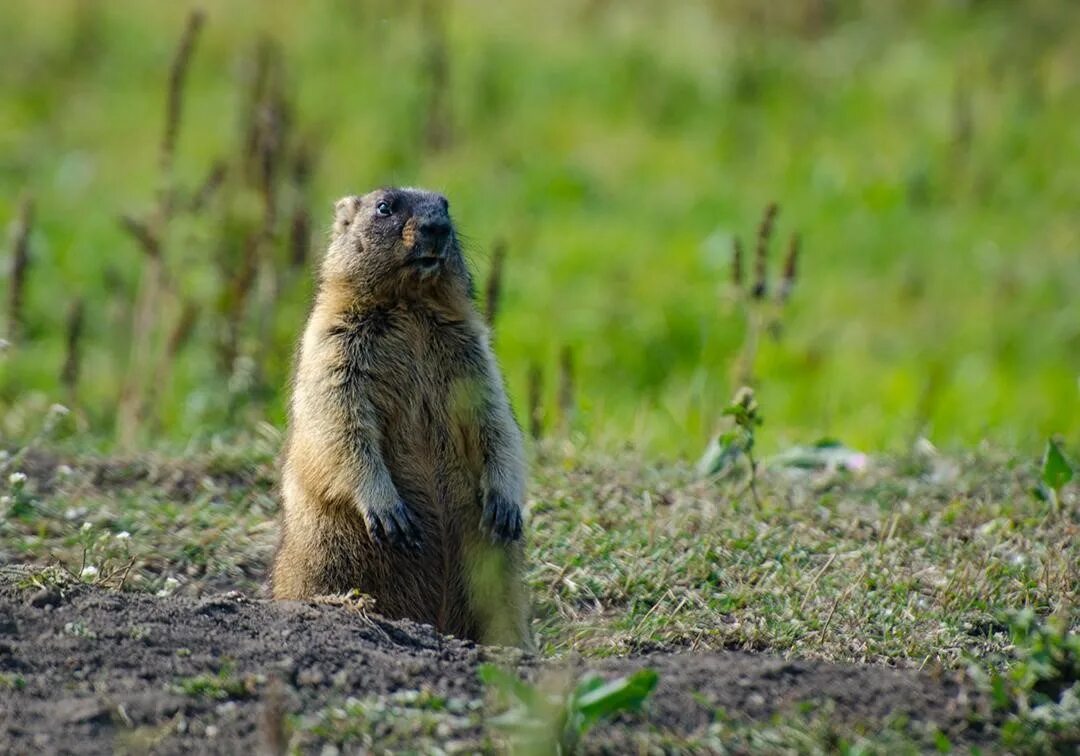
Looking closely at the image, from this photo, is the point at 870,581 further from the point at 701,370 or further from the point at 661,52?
the point at 661,52

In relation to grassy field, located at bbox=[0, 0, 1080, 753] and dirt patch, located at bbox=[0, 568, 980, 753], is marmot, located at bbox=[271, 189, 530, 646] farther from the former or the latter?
dirt patch, located at bbox=[0, 568, 980, 753]

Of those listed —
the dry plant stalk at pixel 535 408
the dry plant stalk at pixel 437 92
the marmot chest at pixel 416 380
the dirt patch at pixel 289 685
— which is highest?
the dry plant stalk at pixel 437 92

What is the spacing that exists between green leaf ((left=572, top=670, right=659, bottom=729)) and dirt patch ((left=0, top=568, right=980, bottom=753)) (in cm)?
9

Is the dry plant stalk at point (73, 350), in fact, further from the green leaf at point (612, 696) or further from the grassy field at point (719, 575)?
the green leaf at point (612, 696)

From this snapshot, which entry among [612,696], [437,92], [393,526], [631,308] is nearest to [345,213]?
[393,526]

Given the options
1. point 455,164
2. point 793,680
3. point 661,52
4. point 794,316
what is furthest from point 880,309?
point 793,680

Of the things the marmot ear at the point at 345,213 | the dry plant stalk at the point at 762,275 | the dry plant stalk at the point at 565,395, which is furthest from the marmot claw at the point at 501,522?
the dry plant stalk at the point at 565,395

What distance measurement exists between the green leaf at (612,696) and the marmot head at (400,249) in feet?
6.44

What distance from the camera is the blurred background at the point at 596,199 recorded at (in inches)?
289

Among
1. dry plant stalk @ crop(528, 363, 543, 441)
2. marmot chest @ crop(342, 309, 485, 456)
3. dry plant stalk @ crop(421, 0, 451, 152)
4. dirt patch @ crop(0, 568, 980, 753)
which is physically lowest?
dirt patch @ crop(0, 568, 980, 753)

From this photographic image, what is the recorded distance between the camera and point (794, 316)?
9.27 meters

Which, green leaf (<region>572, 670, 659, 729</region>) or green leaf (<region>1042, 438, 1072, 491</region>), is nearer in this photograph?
green leaf (<region>572, 670, 659, 729</region>)

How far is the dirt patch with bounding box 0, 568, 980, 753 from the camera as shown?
3.30 meters

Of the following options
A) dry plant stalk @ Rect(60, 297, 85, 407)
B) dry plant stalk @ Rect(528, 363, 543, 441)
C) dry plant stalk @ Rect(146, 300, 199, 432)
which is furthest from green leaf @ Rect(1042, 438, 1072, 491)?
dry plant stalk @ Rect(60, 297, 85, 407)
